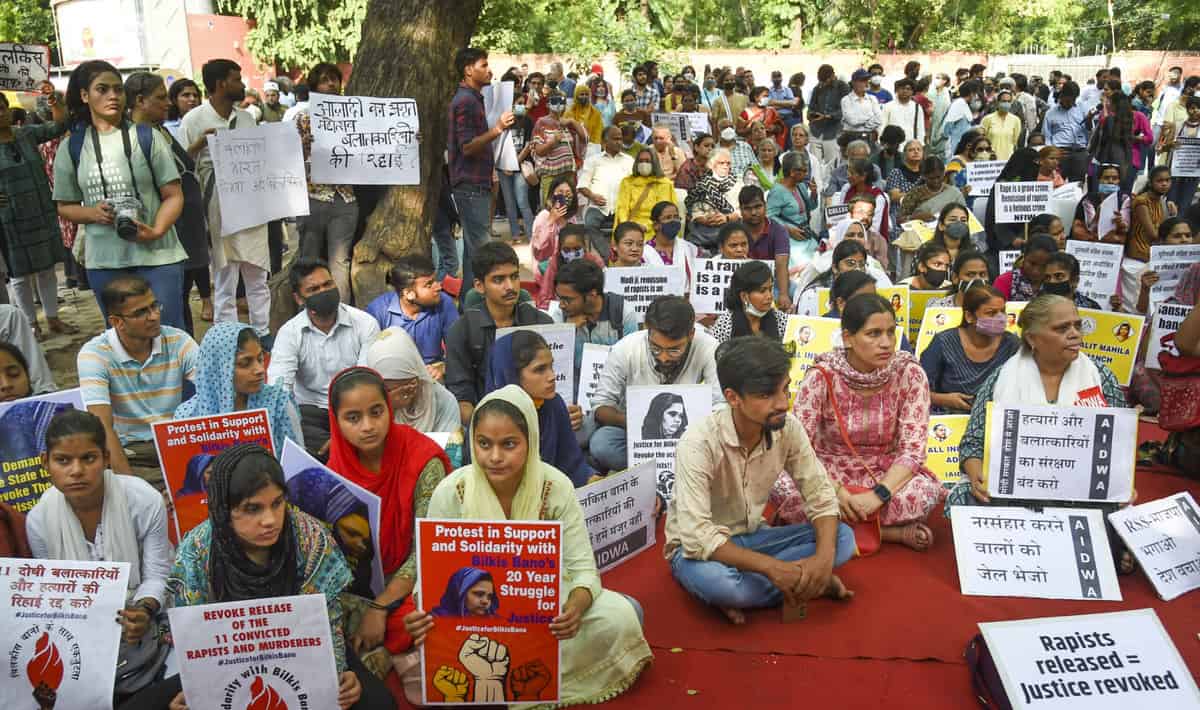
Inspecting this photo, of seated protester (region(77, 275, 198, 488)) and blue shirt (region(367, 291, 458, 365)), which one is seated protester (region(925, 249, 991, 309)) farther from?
seated protester (region(77, 275, 198, 488))

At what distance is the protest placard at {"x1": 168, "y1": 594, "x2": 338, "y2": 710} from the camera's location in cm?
296

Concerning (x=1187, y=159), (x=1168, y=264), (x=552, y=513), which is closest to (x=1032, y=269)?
(x=1168, y=264)

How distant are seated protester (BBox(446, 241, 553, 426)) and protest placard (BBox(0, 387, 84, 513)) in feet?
6.54

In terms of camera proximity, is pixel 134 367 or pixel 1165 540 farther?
pixel 134 367

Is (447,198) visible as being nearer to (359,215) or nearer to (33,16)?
(359,215)

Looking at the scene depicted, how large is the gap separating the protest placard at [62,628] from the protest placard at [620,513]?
71.7 inches

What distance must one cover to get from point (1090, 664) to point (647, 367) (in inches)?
105

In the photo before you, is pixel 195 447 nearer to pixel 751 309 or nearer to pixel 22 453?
pixel 22 453

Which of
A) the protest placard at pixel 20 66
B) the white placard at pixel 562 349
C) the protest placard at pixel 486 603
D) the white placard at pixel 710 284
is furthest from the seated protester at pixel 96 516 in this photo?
the protest placard at pixel 20 66

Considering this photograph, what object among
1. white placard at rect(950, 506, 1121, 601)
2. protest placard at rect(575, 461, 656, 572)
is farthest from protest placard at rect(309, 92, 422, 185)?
white placard at rect(950, 506, 1121, 601)

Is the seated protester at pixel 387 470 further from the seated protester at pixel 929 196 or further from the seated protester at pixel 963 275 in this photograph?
the seated protester at pixel 929 196

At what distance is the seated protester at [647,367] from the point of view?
5203 mm

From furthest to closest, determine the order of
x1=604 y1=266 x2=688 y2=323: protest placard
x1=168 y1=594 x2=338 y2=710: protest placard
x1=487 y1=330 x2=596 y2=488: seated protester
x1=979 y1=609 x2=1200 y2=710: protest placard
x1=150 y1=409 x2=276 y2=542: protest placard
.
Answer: x1=604 y1=266 x2=688 y2=323: protest placard, x1=487 y1=330 x2=596 y2=488: seated protester, x1=150 y1=409 x2=276 y2=542: protest placard, x1=979 y1=609 x2=1200 y2=710: protest placard, x1=168 y1=594 x2=338 y2=710: protest placard

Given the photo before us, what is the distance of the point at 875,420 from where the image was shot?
183 inches
